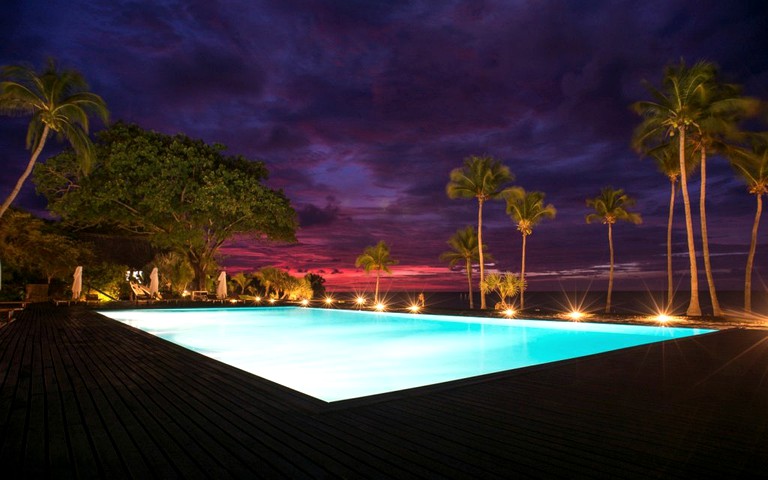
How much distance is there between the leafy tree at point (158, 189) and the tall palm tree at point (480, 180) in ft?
33.3

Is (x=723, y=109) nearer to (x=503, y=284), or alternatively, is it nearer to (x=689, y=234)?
(x=689, y=234)

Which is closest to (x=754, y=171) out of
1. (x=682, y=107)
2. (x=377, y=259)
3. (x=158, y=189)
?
(x=682, y=107)

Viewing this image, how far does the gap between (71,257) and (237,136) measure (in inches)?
426

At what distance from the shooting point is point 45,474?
2.48m

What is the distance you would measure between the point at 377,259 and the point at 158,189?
596 inches

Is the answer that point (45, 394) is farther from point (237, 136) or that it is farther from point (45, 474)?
point (237, 136)

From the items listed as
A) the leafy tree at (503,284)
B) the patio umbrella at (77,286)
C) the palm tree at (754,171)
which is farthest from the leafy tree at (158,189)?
the palm tree at (754,171)

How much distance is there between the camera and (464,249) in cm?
2744

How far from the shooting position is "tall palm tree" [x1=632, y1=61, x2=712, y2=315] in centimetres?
1509

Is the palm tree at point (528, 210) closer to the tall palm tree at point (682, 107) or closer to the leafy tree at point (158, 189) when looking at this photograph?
the tall palm tree at point (682, 107)

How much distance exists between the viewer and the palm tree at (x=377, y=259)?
102 feet

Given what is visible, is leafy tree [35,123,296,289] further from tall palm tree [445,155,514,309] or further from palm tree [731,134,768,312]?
palm tree [731,134,768,312]

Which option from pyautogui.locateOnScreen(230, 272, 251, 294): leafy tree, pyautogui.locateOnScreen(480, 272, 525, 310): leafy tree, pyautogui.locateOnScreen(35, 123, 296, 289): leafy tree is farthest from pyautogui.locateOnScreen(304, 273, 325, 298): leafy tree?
pyautogui.locateOnScreen(480, 272, 525, 310): leafy tree

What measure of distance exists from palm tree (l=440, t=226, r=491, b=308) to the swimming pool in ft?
33.4
